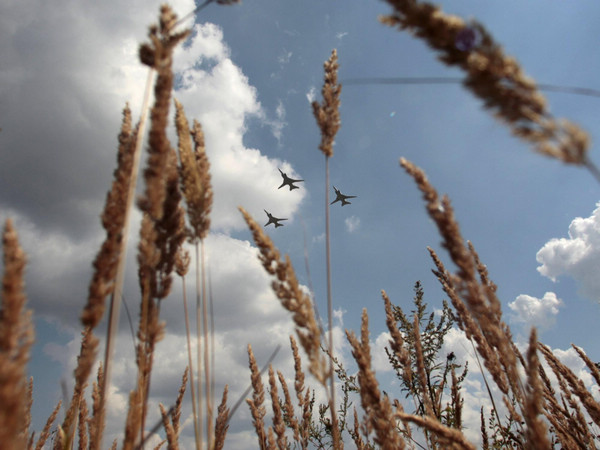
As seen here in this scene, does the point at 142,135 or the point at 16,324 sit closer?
the point at 16,324

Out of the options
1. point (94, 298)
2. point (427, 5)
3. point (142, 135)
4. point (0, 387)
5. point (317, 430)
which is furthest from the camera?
point (317, 430)

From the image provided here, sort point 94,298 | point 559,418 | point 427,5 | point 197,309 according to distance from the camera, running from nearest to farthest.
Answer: point 427,5 → point 94,298 → point 197,309 → point 559,418

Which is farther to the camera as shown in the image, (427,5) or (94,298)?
(94,298)

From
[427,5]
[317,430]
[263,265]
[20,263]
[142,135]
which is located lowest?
[317,430]

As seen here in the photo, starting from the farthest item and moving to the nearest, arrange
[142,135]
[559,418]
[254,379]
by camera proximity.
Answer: [254,379], [559,418], [142,135]

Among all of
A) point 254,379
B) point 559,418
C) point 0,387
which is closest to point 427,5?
point 0,387

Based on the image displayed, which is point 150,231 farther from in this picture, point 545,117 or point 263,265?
point 545,117

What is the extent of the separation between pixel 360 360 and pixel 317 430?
589 centimetres

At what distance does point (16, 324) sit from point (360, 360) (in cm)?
148

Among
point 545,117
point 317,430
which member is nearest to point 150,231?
point 545,117

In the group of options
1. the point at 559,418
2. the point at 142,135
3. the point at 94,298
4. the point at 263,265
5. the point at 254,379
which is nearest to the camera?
the point at 94,298

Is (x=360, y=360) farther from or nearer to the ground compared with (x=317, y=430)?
farther from the ground

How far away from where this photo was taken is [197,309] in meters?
1.92

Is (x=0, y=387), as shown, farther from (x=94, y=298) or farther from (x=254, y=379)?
(x=254, y=379)
